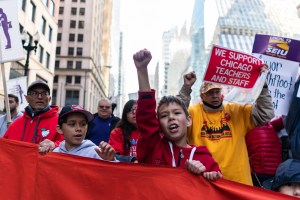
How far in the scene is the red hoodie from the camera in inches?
161

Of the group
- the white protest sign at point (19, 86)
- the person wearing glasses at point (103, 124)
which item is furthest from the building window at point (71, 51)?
the person wearing glasses at point (103, 124)

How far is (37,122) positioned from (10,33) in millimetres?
1578

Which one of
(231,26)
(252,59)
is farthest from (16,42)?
(231,26)

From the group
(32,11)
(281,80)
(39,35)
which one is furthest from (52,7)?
(281,80)

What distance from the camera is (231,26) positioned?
236ft

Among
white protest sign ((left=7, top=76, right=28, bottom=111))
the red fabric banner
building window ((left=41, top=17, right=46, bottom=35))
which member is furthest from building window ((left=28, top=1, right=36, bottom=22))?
the red fabric banner

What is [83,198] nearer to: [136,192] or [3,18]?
[136,192]

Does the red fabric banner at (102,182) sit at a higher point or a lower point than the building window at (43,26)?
lower

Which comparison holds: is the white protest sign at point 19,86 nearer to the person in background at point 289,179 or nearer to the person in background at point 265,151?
the person in background at point 265,151

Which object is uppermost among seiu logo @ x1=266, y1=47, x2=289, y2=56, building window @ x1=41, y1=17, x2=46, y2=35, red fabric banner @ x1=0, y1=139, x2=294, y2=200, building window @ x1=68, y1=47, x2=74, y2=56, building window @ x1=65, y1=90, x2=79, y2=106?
building window @ x1=68, y1=47, x2=74, y2=56

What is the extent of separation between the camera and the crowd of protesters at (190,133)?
2645 millimetres

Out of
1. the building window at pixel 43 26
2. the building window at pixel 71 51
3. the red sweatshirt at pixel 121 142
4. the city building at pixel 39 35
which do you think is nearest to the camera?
the red sweatshirt at pixel 121 142

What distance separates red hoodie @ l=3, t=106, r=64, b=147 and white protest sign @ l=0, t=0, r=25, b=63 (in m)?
1.01

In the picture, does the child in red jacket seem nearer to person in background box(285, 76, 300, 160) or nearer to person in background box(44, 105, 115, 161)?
person in background box(44, 105, 115, 161)
